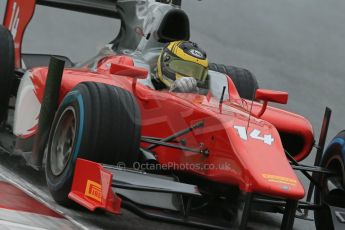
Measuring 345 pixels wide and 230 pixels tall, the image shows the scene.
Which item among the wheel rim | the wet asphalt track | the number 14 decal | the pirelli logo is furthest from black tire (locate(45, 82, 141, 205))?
the wet asphalt track

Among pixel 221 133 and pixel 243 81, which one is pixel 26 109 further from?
pixel 243 81

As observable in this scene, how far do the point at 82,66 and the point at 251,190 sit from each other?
282 centimetres

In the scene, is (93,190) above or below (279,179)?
below

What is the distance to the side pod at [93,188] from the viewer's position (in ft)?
14.3

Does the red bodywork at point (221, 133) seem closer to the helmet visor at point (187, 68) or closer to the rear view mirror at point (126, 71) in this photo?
the rear view mirror at point (126, 71)

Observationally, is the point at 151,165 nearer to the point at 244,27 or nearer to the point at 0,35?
the point at 0,35

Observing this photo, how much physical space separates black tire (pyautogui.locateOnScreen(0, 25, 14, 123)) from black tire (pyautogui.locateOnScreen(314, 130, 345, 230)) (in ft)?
8.35

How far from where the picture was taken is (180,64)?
598 centimetres

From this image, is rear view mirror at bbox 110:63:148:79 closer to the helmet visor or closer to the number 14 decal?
the number 14 decal

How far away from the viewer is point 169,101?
5.52 metres

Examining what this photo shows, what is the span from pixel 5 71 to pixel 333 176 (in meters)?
2.68

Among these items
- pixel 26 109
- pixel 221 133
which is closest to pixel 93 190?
pixel 221 133

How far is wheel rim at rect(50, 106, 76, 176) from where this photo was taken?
5125 mm

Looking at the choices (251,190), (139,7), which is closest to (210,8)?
(139,7)
